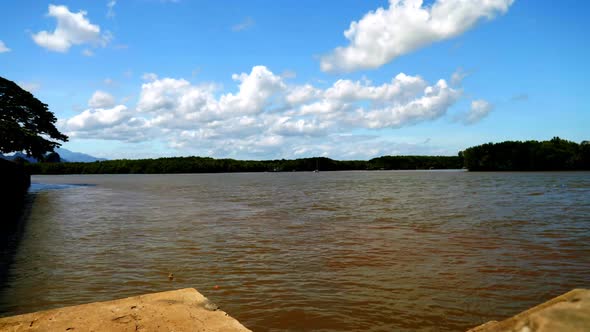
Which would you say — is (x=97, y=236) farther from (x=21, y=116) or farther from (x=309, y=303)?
(x=21, y=116)

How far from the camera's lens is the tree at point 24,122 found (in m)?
33.8

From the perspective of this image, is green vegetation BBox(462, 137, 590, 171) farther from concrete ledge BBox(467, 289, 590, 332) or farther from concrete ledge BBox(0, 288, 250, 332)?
concrete ledge BBox(0, 288, 250, 332)

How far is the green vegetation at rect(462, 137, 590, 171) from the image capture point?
377 ft

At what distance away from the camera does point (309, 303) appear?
20.8 feet

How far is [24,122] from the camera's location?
42.9 meters

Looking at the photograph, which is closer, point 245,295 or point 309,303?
point 309,303

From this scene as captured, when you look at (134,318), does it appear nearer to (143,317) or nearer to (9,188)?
(143,317)

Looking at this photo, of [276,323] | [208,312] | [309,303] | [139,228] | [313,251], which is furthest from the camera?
[139,228]

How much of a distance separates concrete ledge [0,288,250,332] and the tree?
35261mm

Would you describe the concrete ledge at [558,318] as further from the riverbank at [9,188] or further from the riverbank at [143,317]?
the riverbank at [9,188]

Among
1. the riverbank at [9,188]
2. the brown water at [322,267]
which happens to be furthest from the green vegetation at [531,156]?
the riverbank at [9,188]

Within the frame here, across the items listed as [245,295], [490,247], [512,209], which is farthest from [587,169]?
[245,295]

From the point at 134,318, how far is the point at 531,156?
5431 inches

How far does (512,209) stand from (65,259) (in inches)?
806
